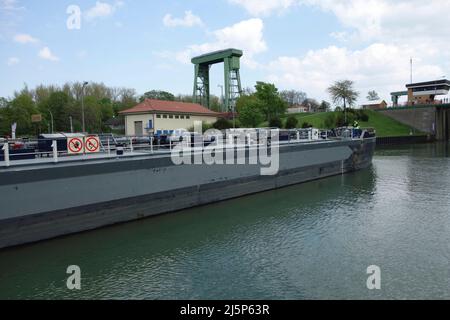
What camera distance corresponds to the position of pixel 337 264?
37.4ft

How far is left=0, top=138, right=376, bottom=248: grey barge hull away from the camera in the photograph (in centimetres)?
1284

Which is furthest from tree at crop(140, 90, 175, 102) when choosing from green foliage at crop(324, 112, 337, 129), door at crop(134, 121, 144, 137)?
door at crop(134, 121, 144, 137)

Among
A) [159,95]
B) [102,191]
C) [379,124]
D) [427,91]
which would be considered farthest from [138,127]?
[427,91]

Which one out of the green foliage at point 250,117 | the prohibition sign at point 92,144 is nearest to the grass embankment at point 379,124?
the green foliage at point 250,117

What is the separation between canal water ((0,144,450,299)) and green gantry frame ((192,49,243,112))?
54.4 meters

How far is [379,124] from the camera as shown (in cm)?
7650

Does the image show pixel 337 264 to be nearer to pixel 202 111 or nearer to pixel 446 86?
pixel 202 111

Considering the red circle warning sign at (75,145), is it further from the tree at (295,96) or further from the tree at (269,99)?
the tree at (295,96)

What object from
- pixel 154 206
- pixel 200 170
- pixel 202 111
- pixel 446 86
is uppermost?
pixel 446 86

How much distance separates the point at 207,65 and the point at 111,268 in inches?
2709

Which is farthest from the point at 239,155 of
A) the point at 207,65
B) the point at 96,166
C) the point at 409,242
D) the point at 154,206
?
the point at 207,65

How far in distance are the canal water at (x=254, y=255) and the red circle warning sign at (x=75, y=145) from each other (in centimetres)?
395

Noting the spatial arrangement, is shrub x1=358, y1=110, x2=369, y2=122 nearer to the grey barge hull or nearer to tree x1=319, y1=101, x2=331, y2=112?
tree x1=319, y1=101, x2=331, y2=112

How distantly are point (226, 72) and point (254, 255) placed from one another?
61934 mm
